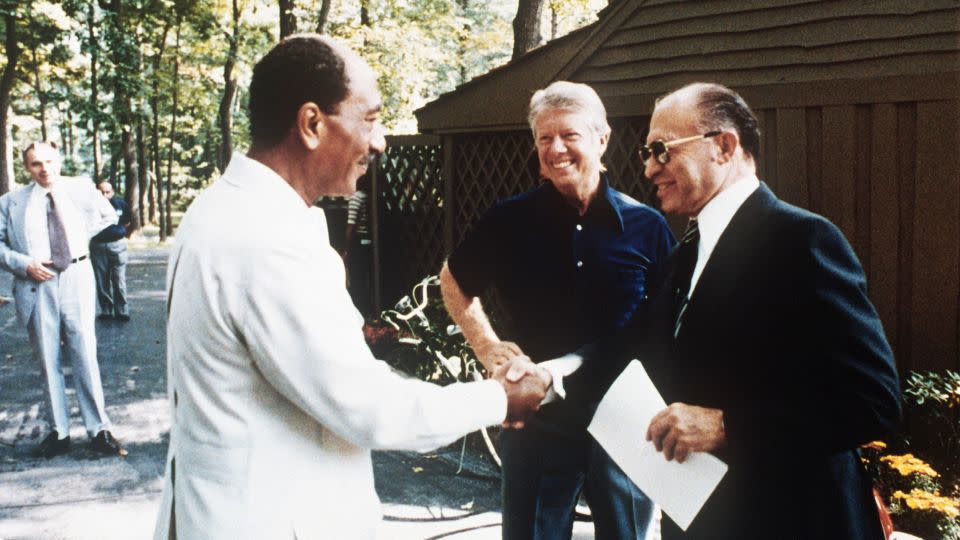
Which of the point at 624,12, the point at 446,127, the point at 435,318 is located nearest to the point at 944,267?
the point at 624,12

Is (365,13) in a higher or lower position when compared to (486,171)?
higher

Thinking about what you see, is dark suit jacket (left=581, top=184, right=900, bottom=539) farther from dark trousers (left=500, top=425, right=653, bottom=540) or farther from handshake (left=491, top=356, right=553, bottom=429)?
dark trousers (left=500, top=425, right=653, bottom=540)

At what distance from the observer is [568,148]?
2.97m

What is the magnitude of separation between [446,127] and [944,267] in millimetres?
5210

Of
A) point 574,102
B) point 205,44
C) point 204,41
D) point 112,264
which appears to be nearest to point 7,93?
point 204,41

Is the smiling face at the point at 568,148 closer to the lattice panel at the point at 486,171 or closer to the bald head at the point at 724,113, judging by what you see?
the bald head at the point at 724,113

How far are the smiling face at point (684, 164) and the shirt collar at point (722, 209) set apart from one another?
58 mm

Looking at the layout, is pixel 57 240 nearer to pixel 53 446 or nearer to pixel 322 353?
pixel 53 446

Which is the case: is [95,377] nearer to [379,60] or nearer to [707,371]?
[707,371]

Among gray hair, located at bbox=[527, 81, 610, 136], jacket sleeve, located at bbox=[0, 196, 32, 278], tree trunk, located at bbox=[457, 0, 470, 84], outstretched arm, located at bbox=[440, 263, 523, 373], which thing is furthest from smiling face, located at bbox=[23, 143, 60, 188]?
tree trunk, located at bbox=[457, 0, 470, 84]

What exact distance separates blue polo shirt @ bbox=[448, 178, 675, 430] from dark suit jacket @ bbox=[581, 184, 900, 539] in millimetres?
813

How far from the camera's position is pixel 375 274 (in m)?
10.6

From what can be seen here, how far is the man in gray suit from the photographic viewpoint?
20.5 ft

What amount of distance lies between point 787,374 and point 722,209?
19.0 inches
